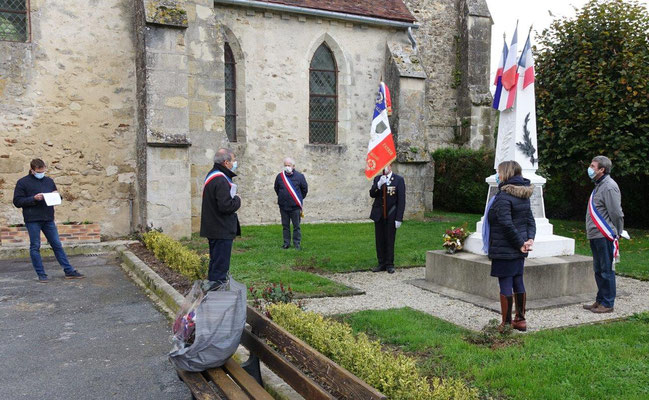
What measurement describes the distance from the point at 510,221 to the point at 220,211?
A: 124 inches

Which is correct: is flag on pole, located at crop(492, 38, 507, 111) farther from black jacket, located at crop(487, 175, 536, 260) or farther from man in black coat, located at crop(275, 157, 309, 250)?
man in black coat, located at crop(275, 157, 309, 250)

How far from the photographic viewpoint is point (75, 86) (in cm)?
1166

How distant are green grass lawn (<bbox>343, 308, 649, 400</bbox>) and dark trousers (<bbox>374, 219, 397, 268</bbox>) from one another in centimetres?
299

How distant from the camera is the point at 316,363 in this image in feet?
10.8

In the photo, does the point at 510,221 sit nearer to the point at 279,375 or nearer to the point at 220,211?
the point at 279,375

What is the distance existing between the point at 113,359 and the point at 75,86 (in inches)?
337

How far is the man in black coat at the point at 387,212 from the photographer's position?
344 inches

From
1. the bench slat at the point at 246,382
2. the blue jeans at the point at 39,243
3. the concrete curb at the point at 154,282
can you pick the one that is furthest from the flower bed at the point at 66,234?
the bench slat at the point at 246,382

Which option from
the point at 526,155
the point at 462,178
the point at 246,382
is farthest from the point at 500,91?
the point at 462,178

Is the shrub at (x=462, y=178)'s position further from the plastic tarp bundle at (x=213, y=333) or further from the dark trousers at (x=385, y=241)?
the plastic tarp bundle at (x=213, y=333)

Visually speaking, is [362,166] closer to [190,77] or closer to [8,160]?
[190,77]

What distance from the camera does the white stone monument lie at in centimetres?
718

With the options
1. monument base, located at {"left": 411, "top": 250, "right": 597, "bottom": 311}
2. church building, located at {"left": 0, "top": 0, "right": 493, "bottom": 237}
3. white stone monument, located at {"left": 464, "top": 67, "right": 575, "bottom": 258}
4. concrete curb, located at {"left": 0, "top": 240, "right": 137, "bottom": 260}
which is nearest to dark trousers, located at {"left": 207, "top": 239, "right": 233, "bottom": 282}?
monument base, located at {"left": 411, "top": 250, "right": 597, "bottom": 311}

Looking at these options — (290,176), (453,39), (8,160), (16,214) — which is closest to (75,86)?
(8,160)
